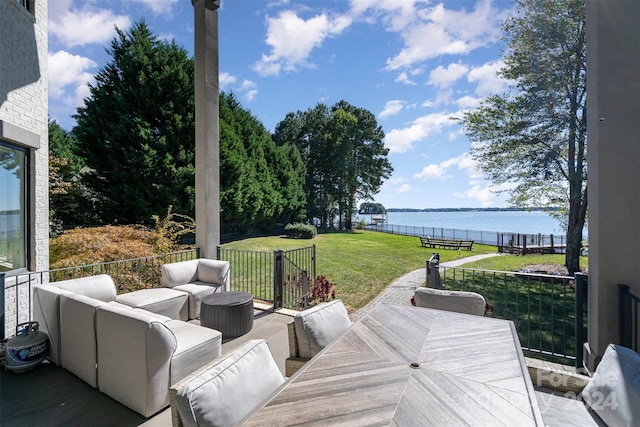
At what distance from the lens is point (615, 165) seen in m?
2.78

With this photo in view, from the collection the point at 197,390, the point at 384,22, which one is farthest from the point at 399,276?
the point at 197,390

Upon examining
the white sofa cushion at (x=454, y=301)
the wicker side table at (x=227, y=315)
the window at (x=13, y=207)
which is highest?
the window at (x=13, y=207)

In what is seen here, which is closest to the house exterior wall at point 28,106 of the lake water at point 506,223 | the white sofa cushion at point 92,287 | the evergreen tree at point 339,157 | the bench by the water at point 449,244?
the white sofa cushion at point 92,287

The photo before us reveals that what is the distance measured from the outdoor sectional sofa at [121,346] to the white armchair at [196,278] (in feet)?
4.57

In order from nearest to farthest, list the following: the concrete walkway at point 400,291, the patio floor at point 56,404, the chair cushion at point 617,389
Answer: the chair cushion at point 617,389 → the patio floor at point 56,404 → the concrete walkway at point 400,291

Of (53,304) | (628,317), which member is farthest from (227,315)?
(628,317)

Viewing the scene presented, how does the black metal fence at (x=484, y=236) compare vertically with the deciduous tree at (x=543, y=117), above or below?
below

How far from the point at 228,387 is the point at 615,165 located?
3.83 metres

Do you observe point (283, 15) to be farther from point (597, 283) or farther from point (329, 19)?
point (597, 283)

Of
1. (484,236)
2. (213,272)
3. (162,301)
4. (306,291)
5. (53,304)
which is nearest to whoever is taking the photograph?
(53,304)

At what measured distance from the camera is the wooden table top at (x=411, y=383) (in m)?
1.17

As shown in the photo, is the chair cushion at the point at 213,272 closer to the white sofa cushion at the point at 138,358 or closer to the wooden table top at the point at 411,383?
the white sofa cushion at the point at 138,358

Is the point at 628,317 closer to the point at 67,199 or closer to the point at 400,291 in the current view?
the point at 400,291

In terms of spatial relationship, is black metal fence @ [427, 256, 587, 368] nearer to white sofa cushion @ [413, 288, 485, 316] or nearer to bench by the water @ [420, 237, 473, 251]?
white sofa cushion @ [413, 288, 485, 316]
